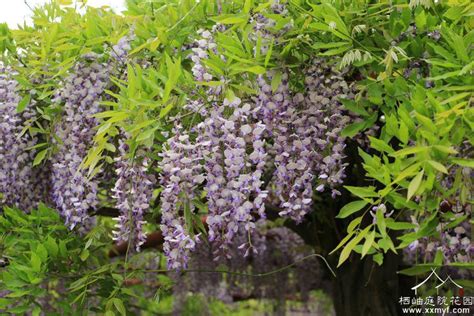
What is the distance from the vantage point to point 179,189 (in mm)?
2926

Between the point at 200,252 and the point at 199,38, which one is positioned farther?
the point at 200,252

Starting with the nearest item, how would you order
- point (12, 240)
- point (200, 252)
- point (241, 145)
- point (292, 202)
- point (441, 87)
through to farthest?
point (441, 87) → point (241, 145) → point (292, 202) → point (12, 240) → point (200, 252)

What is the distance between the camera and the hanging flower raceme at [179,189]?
2.90 metres

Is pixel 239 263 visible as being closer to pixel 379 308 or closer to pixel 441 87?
pixel 379 308

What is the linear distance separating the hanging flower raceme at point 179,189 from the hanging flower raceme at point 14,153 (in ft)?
3.83

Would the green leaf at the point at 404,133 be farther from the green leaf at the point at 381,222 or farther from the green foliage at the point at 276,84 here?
the green leaf at the point at 381,222

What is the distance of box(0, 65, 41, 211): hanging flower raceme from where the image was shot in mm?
3891

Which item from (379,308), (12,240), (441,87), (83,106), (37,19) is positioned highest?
(37,19)

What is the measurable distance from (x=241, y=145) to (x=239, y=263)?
441 cm

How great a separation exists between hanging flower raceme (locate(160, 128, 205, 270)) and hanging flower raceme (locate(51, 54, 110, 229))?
2.30ft

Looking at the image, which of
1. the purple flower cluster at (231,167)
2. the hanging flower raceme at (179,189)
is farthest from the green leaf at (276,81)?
the hanging flower raceme at (179,189)

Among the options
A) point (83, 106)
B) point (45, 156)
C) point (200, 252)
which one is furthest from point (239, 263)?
point (83, 106)

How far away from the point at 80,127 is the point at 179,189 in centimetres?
94

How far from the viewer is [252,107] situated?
3203 millimetres
